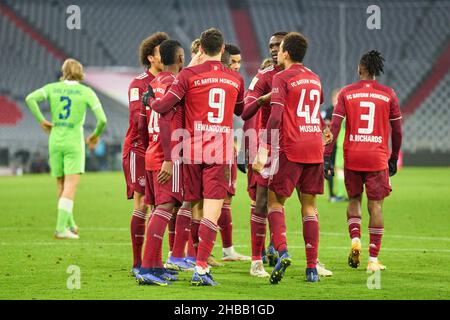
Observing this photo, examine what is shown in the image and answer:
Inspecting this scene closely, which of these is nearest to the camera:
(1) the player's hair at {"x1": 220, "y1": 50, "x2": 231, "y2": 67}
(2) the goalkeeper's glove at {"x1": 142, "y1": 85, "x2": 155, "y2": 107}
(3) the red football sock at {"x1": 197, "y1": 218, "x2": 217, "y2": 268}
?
(3) the red football sock at {"x1": 197, "y1": 218, "x2": 217, "y2": 268}

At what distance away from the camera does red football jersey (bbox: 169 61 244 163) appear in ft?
24.5

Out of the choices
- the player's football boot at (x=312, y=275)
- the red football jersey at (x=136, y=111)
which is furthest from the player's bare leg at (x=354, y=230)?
the red football jersey at (x=136, y=111)

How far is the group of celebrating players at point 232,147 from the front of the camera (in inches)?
295

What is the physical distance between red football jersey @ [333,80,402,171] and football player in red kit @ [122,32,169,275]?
1.84m

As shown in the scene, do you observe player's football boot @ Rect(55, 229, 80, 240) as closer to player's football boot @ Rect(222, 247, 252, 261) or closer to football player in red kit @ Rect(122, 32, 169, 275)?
player's football boot @ Rect(222, 247, 252, 261)

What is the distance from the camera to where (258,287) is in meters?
7.45

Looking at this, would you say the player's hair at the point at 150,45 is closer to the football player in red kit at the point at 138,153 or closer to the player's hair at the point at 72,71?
the football player in red kit at the point at 138,153

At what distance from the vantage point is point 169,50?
7754mm

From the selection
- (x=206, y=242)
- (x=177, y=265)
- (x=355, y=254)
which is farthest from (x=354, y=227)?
(x=206, y=242)

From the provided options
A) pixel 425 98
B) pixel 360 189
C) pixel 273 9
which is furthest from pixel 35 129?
pixel 360 189

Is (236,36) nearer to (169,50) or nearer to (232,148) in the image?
(169,50)

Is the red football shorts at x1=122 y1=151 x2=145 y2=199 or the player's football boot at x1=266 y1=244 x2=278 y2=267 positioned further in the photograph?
the player's football boot at x1=266 y1=244 x2=278 y2=267

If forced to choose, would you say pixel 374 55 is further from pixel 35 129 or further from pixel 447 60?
pixel 447 60

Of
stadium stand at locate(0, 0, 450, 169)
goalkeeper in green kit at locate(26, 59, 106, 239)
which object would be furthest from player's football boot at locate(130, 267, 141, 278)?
stadium stand at locate(0, 0, 450, 169)
